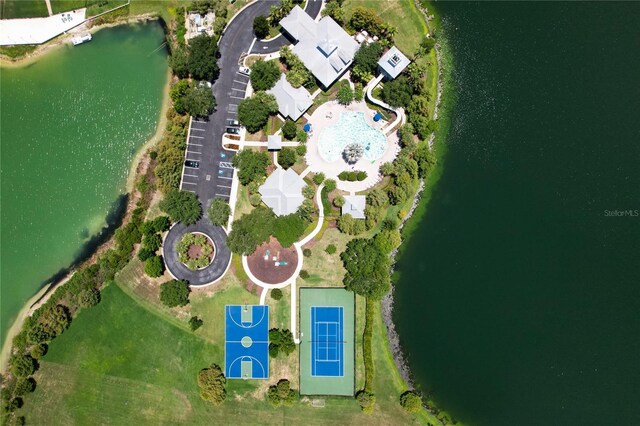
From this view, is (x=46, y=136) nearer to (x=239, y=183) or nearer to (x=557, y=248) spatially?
(x=239, y=183)

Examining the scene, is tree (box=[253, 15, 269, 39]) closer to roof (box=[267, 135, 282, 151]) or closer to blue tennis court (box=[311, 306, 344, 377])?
roof (box=[267, 135, 282, 151])

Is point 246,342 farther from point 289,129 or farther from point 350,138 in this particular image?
point 350,138

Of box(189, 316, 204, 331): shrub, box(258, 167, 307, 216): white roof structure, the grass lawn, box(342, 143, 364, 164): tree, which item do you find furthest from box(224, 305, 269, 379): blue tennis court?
the grass lawn

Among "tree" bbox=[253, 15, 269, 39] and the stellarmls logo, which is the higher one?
"tree" bbox=[253, 15, 269, 39]

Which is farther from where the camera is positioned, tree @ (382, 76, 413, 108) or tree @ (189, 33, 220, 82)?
tree @ (189, 33, 220, 82)

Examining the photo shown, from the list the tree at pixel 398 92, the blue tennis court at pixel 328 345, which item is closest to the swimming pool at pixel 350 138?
the tree at pixel 398 92

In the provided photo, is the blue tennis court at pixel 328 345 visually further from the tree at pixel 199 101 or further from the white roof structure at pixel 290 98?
the tree at pixel 199 101

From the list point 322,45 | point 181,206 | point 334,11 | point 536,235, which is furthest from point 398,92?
point 181,206
